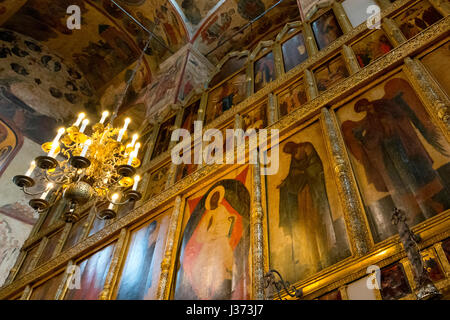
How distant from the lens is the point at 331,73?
20.3ft

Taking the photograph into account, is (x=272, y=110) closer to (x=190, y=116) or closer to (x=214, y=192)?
(x=214, y=192)

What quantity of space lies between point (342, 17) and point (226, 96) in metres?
2.64

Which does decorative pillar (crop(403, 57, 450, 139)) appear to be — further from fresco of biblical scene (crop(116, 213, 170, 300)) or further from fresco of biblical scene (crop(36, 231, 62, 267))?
fresco of biblical scene (crop(36, 231, 62, 267))

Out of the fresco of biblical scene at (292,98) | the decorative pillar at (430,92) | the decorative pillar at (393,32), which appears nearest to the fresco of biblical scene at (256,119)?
the fresco of biblical scene at (292,98)

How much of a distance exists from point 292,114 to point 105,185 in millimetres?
2842

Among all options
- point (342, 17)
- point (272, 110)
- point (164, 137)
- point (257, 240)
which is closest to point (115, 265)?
point (257, 240)

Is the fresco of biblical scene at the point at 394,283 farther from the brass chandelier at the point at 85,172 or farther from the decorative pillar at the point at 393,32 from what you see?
the decorative pillar at the point at 393,32

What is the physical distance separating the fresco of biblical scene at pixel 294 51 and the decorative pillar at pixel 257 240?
9.36 feet

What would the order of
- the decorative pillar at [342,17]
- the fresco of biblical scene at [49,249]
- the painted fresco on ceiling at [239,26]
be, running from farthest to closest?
1. the painted fresco on ceiling at [239,26]
2. the fresco of biblical scene at [49,249]
3. the decorative pillar at [342,17]

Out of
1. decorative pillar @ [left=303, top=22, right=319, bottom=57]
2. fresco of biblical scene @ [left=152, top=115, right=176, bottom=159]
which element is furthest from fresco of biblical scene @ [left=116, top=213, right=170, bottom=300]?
decorative pillar @ [left=303, top=22, right=319, bottom=57]

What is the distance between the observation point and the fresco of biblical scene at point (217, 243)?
14.2 ft

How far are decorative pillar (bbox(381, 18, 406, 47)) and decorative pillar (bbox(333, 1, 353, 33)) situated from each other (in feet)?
2.23

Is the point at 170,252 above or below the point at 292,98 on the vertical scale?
below

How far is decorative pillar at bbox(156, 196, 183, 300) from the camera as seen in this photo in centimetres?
482
